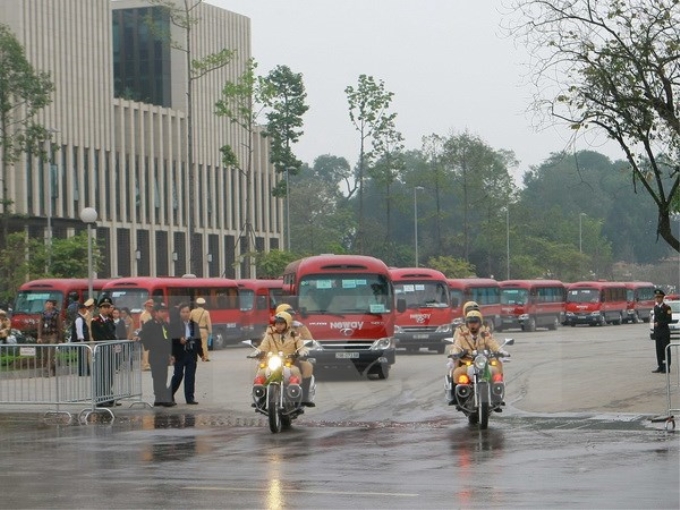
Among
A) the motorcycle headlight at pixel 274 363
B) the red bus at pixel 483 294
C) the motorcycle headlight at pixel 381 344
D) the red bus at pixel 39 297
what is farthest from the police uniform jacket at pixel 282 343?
the red bus at pixel 483 294

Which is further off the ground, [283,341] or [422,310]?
[422,310]

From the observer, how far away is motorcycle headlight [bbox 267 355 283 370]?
19.1 m

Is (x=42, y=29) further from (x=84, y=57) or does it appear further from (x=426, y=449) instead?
(x=426, y=449)

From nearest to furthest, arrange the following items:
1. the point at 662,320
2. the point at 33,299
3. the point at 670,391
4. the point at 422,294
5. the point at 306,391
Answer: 1. the point at 306,391
2. the point at 670,391
3. the point at 662,320
4. the point at 422,294
5. the point at 33,299

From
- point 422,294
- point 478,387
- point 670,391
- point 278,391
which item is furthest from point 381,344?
point 422,294

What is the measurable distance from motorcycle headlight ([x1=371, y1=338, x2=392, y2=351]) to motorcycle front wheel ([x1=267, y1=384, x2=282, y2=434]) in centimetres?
1036

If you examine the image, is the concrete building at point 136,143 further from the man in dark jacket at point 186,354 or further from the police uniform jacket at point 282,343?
the police uniform jacket at point 282,343

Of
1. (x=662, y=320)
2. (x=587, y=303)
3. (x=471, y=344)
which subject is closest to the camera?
(x=471, y=344)

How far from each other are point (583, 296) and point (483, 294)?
48.1 ft

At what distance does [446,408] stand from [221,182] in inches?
3297

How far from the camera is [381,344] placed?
2920 cm

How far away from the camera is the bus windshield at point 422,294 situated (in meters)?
43.3

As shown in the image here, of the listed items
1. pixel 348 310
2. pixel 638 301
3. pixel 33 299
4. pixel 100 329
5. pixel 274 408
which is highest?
pixel 33 299

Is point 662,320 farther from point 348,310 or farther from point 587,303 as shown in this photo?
point 587,303
